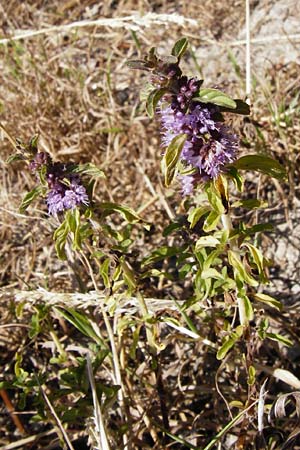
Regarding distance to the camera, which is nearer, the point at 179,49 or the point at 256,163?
the point at 179,49

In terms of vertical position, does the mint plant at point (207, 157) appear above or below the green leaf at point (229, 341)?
above

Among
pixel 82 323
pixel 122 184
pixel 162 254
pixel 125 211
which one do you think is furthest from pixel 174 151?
pixel 122 184

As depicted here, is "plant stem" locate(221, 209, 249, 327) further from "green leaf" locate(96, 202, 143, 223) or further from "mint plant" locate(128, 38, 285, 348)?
"green leaf" locate(96, 202, 143, 223)

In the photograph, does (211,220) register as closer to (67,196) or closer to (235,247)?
(235,247)

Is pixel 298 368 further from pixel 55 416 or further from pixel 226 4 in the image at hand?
pixel 226 4

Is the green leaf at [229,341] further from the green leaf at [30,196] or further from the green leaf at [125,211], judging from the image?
the green leaf at [30,196]

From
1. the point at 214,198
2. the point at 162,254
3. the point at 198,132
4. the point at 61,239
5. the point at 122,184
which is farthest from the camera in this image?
the point at 122,184

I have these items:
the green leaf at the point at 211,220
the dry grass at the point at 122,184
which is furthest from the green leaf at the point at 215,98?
the dry grass at the point at 122,184
